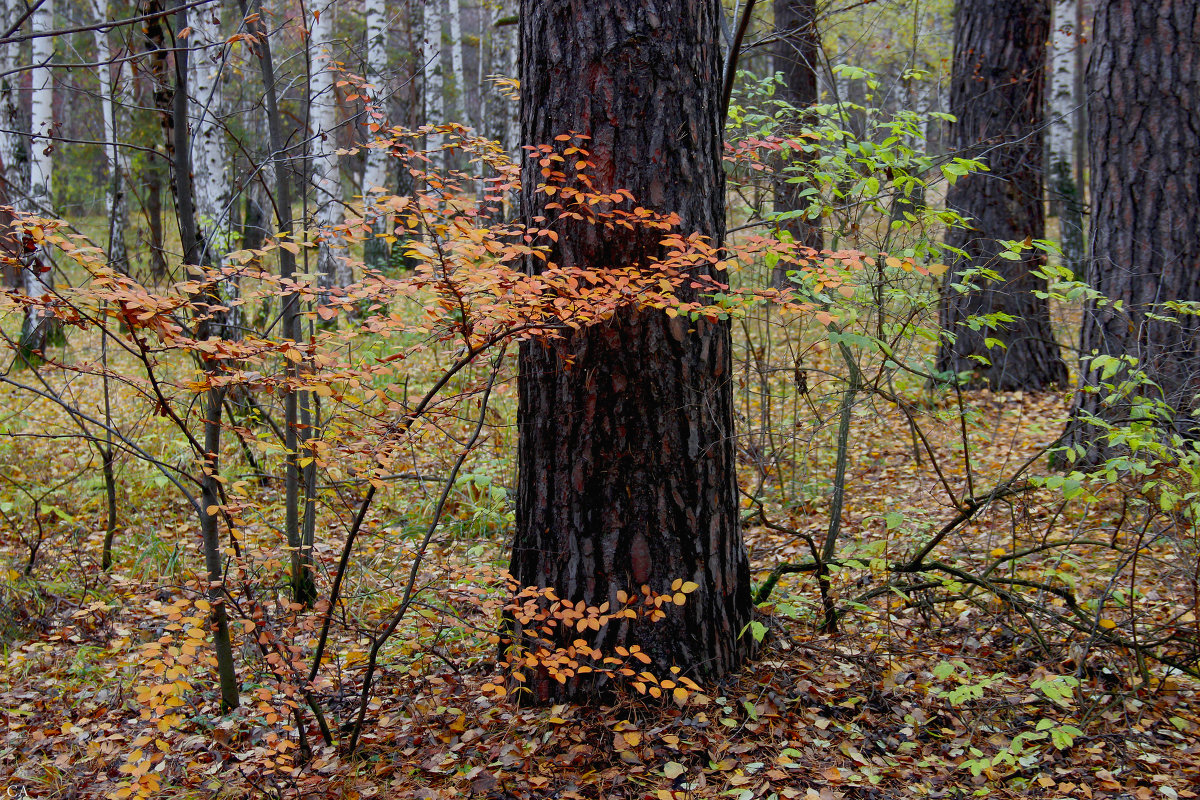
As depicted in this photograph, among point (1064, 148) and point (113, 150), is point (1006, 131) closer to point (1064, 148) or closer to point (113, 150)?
point (1064, 148)

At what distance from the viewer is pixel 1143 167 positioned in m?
4.68

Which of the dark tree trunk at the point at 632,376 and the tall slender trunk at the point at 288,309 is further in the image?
the tall slender trunk at the point at 288,309

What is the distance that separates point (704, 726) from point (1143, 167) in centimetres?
435

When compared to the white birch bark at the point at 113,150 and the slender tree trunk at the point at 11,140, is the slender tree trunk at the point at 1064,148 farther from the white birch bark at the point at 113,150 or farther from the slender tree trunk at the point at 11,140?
the slender tree trunk at the point at 11,140

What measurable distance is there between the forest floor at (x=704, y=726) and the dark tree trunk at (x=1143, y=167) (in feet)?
5.59

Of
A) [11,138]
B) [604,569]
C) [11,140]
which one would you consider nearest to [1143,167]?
[604,569]

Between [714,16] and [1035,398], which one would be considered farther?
[1035,398]

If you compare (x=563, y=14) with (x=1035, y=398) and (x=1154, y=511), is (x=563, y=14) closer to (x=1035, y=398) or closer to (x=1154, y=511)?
(x=1154, y=511)

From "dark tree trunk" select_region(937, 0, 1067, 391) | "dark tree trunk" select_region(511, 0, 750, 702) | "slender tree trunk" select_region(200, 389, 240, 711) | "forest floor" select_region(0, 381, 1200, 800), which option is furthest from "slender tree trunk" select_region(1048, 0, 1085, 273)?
"slender tree trunk" select_region(200, 389, 240, 711)

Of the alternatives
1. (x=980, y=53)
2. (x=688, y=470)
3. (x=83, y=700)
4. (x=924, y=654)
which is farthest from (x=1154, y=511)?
(x=980, y=53)

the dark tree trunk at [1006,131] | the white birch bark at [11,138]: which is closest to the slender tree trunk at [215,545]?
the dark tree trunk at [1006,131]

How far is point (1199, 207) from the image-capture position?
456 centimetres

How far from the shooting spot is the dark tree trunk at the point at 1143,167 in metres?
4.55

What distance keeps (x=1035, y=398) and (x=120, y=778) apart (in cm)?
693
